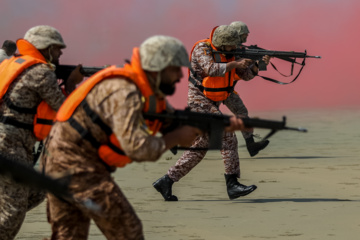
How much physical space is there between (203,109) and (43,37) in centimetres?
364

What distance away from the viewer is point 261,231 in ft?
26.8

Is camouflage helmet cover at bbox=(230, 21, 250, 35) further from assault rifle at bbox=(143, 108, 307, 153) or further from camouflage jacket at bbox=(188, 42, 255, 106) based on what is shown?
assault rifle at bbox=(143, 108, 307, 153)

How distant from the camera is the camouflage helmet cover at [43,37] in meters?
6.91

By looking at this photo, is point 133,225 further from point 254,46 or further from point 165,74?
point 254,46

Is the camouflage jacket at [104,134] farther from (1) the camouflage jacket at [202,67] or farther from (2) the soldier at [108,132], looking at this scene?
(1) the camouflage jacket at [202,67]

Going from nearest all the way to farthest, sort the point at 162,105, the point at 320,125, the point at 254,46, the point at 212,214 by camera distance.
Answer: the point at 162,105
the point at 212,214
the point at 254,46
the point at 320,125

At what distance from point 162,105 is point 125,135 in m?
0.47

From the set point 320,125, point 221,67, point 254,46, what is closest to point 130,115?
point 221,67

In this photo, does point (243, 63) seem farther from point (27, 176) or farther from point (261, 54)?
point (27, 176)

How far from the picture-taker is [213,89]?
34.5 feet

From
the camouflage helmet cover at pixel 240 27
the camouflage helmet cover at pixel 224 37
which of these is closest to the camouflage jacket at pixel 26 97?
the camouflage helmet cover at pixel 224 37

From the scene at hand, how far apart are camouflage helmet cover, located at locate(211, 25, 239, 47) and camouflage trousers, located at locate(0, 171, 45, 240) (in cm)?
410

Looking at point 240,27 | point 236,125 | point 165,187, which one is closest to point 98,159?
point 236,125

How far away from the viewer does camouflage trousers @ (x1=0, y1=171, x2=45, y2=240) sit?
21.4 ft
